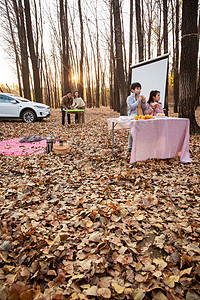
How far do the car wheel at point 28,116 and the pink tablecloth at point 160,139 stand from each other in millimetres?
8010

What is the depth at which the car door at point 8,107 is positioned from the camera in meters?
9.61

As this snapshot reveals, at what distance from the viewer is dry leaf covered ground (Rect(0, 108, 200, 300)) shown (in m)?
1.53

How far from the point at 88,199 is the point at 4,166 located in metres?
2.60

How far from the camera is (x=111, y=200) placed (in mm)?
2816

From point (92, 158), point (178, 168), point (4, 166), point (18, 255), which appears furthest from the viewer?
point (92, 158)

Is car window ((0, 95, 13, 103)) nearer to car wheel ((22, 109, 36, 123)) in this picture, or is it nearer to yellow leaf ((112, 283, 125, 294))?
car wheel ((22, 109, 36, 123))

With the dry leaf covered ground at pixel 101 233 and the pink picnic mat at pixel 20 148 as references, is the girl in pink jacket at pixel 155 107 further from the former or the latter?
the pink picnic mat at pixel 20 148

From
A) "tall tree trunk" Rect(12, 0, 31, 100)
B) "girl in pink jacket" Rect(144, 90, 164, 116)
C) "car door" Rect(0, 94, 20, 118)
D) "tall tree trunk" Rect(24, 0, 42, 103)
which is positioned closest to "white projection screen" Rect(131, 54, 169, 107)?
"girl in pink jacket" Rect(144, 90, 164, 116)

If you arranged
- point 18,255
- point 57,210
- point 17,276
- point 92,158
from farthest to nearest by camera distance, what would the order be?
point 92,158
point 57,210
point 18,255
point 17,276

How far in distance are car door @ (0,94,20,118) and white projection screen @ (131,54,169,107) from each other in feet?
21.8

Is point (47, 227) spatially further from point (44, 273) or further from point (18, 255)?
point (44, 273)

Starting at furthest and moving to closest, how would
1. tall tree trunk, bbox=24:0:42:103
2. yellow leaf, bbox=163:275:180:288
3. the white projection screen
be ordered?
tall tree trunk, bbox=24:0:42:103
the white projection screen
yellow leaf, bbox=163:275:180:288

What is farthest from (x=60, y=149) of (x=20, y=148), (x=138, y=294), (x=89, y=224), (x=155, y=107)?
(x=138, y=294)

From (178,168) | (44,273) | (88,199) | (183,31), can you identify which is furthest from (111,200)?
(183,31)
